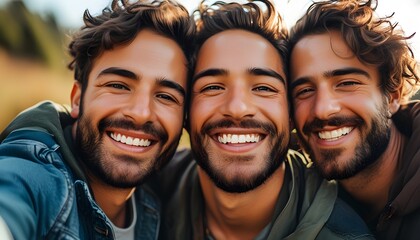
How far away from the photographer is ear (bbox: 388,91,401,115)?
3173 millimetres

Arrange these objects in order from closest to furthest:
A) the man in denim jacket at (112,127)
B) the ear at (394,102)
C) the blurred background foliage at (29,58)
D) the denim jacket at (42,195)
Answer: the denim jacket at (42,195), the man in denim jacket at (112,127), the ear at (394,102), the blurred background foliage at (29,58)

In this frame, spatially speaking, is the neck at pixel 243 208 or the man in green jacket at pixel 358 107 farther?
the neck at pixel 243 208

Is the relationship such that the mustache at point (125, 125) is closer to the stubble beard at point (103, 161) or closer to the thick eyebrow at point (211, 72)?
the stubble beard at point (103, 161)

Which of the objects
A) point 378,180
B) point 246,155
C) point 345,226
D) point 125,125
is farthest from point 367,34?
point 125,125

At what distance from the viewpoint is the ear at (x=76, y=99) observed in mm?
3003

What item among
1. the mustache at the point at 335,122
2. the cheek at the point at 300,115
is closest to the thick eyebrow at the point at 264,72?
the cheek at the point at 300,115

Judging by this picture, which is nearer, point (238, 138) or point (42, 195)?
point (42, 195)

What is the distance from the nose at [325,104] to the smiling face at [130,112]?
0.97 meters

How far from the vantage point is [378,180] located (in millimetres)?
3029

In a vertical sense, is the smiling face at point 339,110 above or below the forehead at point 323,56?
below

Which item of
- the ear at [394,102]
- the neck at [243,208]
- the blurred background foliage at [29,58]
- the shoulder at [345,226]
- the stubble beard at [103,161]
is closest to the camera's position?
the shoulder at [345,226]

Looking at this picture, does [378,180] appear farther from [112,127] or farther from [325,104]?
[112,127]

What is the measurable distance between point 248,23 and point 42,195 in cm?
203

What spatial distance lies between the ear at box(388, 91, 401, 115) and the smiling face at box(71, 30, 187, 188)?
1.62 meters
